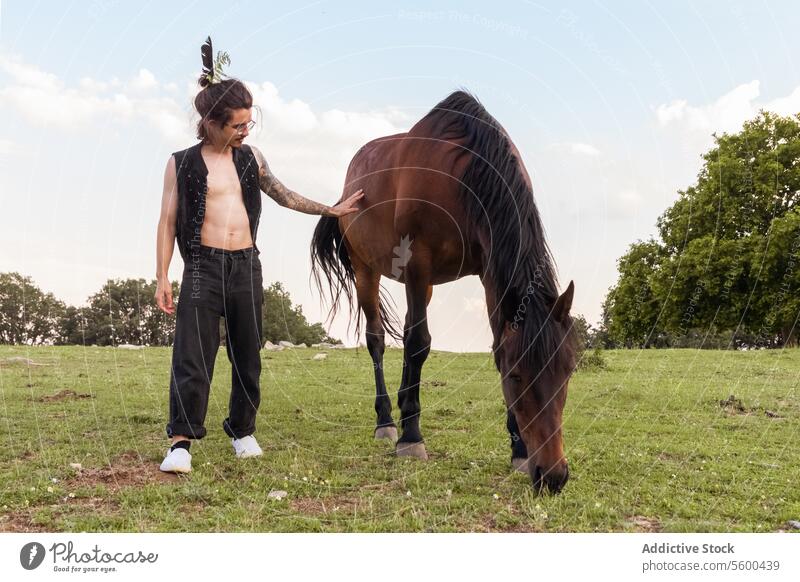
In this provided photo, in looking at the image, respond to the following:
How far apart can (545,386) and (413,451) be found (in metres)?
2.16

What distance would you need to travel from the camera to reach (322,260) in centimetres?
919

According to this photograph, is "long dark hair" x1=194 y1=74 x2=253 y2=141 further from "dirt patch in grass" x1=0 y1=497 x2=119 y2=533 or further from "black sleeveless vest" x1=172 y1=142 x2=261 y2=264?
"dirt patch in grass" x1=0 y1=497 x2=119 y2=533

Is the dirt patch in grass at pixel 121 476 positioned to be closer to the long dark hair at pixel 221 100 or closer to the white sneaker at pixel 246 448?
the white sneaker at pixel 246 448

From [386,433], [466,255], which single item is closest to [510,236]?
[466,255]

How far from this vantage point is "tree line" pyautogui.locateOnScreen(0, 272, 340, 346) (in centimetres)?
2116

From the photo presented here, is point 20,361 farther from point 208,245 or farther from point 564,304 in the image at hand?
point 564,304

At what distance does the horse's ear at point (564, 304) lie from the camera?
165 inches

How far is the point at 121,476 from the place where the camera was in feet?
16.7

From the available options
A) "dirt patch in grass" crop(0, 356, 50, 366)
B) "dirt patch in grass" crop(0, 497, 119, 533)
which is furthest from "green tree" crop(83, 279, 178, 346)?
"dirt patch in grass" crop(0, 497, 119, 533)

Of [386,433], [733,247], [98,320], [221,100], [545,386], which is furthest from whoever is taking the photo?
[98,320]

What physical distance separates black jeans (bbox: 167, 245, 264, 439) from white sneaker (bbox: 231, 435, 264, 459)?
50cm

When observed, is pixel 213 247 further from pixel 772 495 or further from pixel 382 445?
pixel 772 495

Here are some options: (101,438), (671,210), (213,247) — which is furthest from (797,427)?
(671,210)
